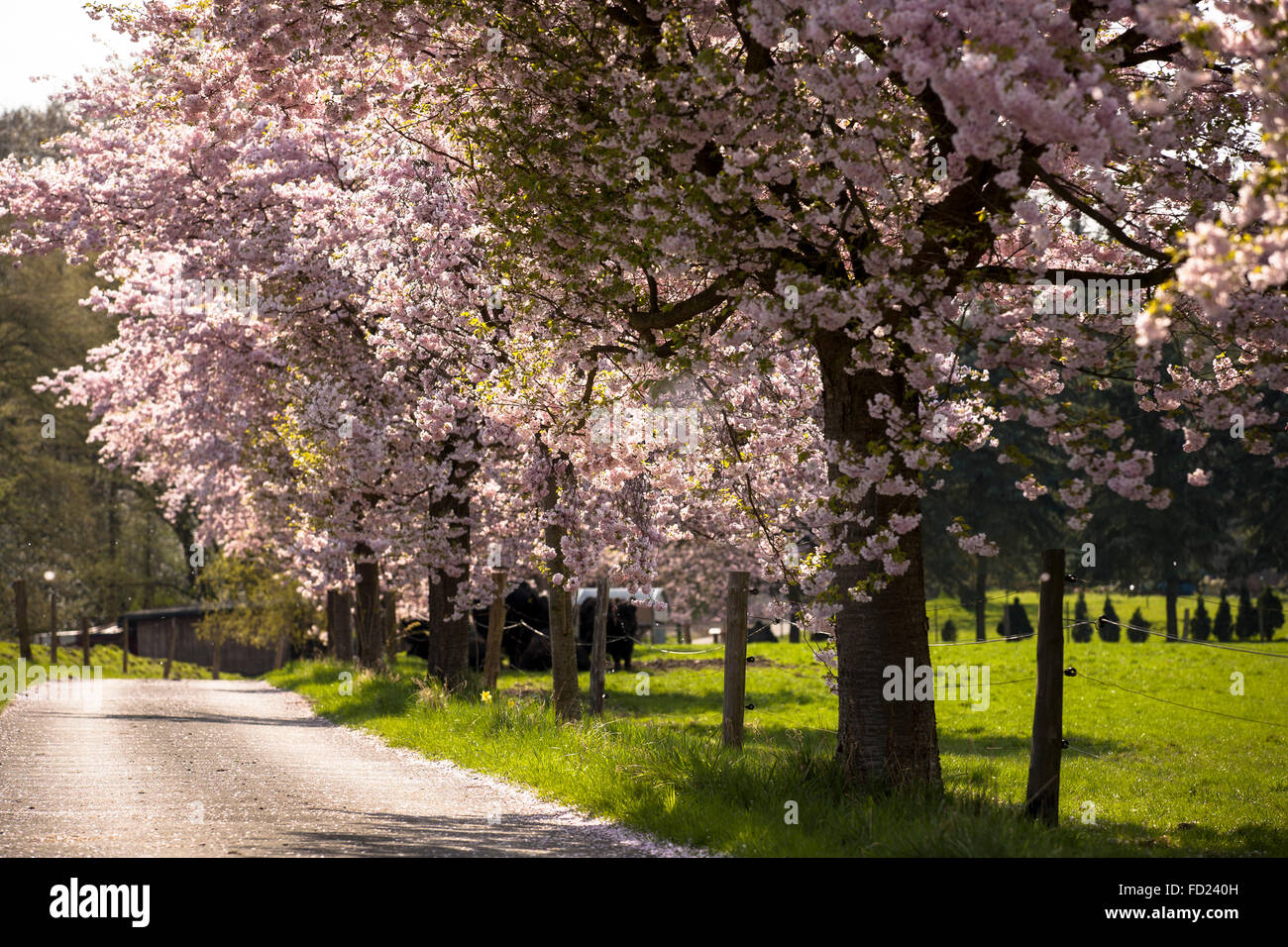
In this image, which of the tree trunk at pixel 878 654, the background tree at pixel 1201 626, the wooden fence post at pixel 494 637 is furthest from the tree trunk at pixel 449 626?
the background tree at pixel 1201 626

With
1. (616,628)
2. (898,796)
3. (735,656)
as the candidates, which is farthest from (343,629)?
(898,796)

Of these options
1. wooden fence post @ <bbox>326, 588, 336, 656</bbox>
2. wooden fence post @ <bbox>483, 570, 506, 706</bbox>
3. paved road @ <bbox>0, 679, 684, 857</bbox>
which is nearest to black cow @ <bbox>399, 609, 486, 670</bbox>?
wooden fence post @ <bbox>326, 588, 336, 656</bbox>

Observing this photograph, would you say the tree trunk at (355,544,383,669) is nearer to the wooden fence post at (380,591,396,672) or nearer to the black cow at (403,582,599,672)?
the wooden fence post at (380,591,396,672)

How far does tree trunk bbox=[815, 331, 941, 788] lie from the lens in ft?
34.9

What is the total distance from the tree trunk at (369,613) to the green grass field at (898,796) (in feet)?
6.09

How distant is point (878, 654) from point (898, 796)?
1.19 meters

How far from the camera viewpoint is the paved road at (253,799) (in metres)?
9.56

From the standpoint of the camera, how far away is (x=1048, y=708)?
10000 mm

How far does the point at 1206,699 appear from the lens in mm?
26812

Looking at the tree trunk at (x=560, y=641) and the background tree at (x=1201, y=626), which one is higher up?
the tree trunk at (x=560, y=641)

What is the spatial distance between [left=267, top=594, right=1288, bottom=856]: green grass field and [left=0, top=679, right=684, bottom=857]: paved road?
0.60 metres

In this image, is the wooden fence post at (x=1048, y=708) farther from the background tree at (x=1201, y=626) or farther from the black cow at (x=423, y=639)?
the background tree at (x=1201, y=626)

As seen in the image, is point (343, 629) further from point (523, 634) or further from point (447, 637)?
point (447, 637)
